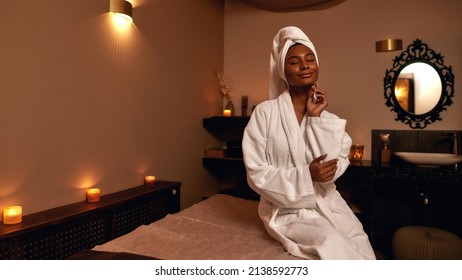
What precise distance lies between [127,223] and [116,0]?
4.37ft

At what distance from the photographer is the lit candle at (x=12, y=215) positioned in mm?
1279

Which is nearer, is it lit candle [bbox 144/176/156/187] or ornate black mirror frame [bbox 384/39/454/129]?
lit candle [bbox 144/176/156/187]

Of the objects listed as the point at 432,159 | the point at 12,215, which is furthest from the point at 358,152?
the point at 12,215

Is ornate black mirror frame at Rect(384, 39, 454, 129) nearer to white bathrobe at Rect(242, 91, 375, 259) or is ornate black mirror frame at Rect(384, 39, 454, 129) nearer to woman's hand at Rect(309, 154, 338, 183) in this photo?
white bathrobe at Rect(242, 91, 375, 259)

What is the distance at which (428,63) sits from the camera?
8.54 ft


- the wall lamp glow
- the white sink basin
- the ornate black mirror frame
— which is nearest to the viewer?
the wall lamp glow

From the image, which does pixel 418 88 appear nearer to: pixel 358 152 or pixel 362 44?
A: pixel 362 44

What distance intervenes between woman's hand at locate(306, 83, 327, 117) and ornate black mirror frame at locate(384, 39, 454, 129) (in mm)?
1849

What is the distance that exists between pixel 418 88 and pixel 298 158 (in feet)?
6.82

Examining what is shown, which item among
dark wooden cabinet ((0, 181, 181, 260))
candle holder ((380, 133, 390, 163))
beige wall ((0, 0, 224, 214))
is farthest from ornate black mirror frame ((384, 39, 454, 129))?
dark wooden cabinet ((0, 181, 181, 260))

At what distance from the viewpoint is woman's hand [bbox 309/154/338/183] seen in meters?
1.08

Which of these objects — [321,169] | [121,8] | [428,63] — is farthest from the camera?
[428,63]
